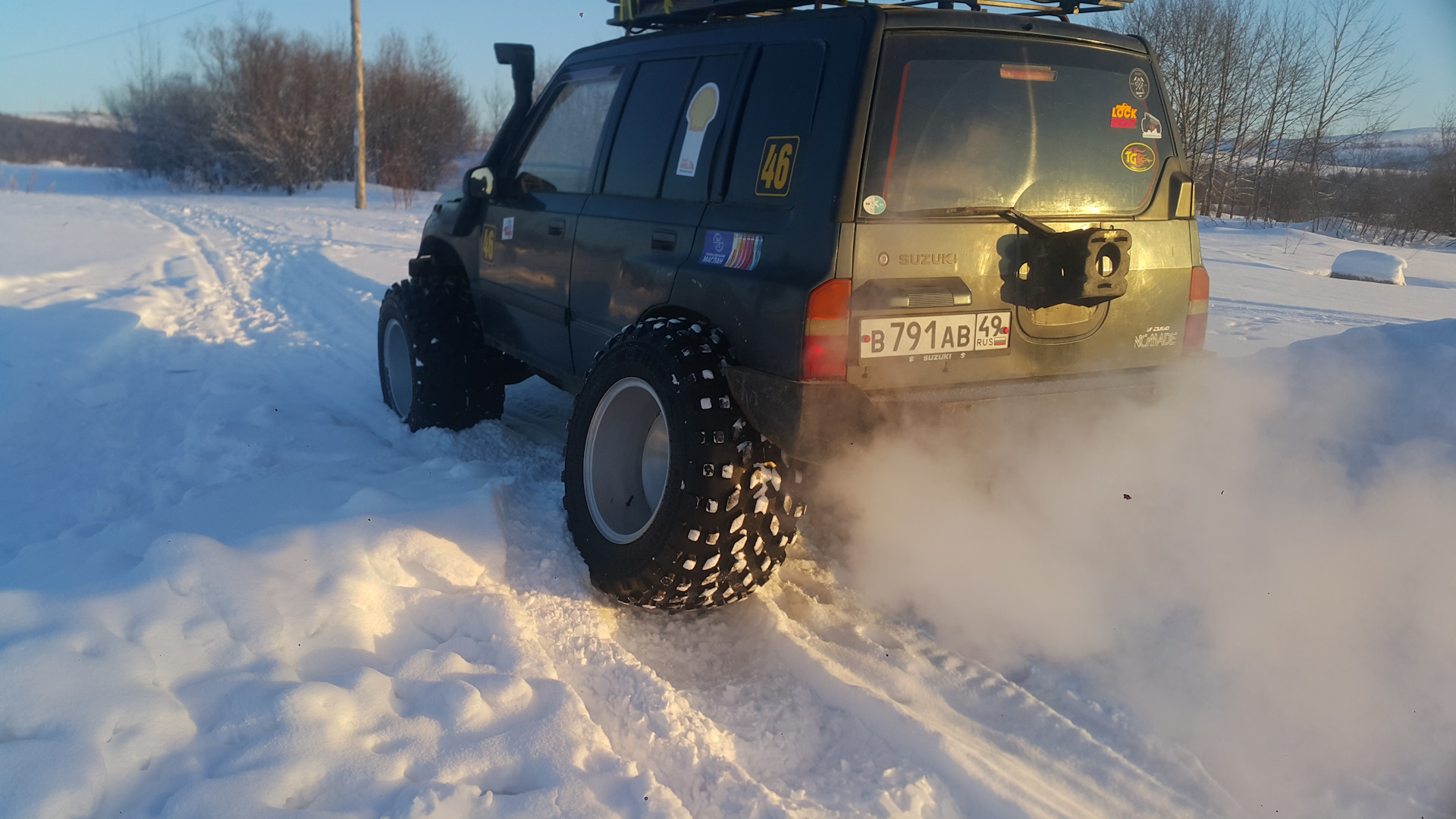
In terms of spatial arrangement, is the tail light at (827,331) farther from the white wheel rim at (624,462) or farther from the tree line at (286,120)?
the tree line at (286,120)

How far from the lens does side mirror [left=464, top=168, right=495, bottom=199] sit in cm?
457

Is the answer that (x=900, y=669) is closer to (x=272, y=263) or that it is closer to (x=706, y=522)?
(x=706, y=522)

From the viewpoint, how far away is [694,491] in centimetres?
290

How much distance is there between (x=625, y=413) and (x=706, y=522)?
75 centimetres

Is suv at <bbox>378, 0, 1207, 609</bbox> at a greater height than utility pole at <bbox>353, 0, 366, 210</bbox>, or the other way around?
utility pole at <bbox>353, 0, 366, 210</bbox>

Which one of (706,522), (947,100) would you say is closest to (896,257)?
(947,100)

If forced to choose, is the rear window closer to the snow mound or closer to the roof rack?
the roof rack

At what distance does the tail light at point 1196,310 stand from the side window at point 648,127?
6.68 feet

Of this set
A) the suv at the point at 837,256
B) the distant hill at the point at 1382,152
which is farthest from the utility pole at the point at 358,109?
the distant hill at the point at 1382,152

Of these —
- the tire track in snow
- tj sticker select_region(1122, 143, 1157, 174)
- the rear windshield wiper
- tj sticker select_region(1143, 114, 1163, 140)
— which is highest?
tj sticker select_region(1143, 114, 1163, 140)

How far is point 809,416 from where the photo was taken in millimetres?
2756

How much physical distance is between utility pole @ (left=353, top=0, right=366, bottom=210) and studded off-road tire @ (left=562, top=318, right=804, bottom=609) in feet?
72.5

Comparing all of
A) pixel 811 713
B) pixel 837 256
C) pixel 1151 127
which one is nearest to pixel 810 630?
pixel 811 713

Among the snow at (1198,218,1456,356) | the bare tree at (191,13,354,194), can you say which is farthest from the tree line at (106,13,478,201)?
the snow at (1198,218,1456,356)
